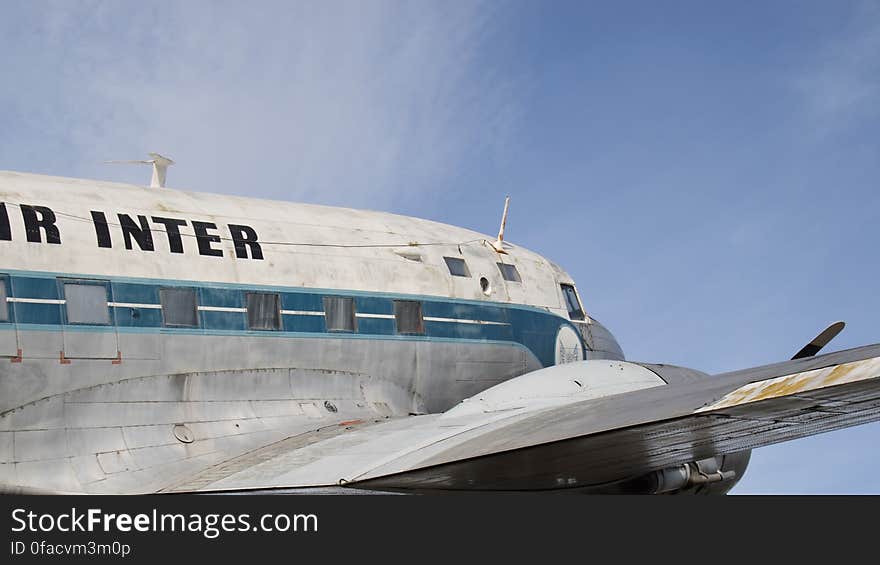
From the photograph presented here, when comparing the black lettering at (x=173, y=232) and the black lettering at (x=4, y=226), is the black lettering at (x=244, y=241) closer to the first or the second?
the black lettering at (x=173, y=232)

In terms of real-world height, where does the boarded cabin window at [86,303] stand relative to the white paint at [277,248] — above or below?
below

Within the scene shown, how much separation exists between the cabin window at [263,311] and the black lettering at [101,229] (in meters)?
1.94

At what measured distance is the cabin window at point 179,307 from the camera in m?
12.6

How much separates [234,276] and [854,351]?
26.4 ft

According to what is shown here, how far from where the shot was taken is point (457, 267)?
1630cm

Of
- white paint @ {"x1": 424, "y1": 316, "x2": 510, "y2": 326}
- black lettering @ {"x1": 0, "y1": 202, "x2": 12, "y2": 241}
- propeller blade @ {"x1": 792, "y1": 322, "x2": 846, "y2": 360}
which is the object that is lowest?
propeller blade @ {"x1": 792, "y1": 322, "x2": 846, "y2": 360}

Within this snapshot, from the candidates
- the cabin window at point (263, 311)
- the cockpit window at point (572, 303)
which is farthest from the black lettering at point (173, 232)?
the cockpit window at point (572, 303)

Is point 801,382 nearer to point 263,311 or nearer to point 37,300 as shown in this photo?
point 263,311

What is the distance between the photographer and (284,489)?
9664 mm

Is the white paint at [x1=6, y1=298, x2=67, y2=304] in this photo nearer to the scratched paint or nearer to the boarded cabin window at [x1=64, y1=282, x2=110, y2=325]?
the boarded cabin window at [x1=64, y1=282, x2=110, y2=325]

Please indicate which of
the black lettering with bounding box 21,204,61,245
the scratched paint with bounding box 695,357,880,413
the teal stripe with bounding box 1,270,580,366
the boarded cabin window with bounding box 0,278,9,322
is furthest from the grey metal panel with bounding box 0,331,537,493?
the scratched paint with bounding box 695,357,880,413

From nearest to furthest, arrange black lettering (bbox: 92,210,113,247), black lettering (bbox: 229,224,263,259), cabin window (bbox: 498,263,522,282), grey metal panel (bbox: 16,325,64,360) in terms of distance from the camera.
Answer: grey metal panel (bbox: 16,325,64,360) → black lettering (bbox: 92,210,113,247) → black lettering (bbox: 229,224,263,259) → cabin window (bbox: 498,263,522,282)

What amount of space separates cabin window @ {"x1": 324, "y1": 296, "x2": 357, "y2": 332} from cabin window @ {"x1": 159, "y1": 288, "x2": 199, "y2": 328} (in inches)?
79.7

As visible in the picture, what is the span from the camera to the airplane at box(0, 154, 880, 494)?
8.80 meters
